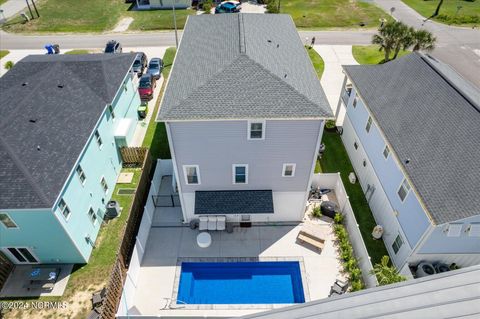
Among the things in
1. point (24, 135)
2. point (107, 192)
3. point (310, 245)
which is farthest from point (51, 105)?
point (310, 245)

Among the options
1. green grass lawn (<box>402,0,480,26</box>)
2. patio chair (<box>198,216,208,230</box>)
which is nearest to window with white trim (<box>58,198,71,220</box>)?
patio chair (<box>198,216,208,230</box>)

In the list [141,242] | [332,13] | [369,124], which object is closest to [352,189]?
[369,124]

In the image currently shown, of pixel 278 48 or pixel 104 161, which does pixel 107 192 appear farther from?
pixel 278 48

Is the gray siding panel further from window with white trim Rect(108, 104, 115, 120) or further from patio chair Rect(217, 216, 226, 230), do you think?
window with white trim Rect(108, 104, 115, 120)

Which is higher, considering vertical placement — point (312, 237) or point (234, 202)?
point (234, 202)

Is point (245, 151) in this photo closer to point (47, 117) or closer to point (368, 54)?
point (47, 117)

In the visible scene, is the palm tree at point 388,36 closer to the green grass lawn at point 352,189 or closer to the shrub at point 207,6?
the green grass lawn at point 352,189
